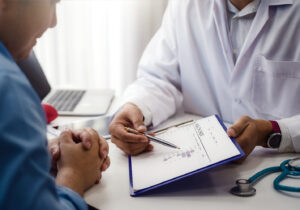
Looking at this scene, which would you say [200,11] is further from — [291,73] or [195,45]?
[291,73]

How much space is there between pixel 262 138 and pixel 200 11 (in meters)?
0.58

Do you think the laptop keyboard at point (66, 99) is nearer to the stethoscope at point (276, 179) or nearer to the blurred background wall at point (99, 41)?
the blurred background wall at point (99, 41)

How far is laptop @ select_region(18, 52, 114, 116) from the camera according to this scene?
1.30 meters

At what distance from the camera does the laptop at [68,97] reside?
1.30m

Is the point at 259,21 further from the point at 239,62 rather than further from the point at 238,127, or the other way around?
the point at 238,127

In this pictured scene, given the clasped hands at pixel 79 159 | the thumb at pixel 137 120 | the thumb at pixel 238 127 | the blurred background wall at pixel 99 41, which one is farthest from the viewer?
the blurred background wall at pixel 99 41

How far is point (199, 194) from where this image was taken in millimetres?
716

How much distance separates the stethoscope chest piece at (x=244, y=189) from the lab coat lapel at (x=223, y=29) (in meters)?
0.56

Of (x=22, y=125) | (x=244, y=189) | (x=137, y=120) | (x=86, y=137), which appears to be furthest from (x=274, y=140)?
(x=22, y=125)

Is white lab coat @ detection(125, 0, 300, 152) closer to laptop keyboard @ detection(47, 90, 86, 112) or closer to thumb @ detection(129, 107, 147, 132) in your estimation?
thumb @ detection(129, 107, 147, 132)

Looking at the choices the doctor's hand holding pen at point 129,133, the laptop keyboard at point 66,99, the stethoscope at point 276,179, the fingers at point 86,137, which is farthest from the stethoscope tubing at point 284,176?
the laptop keyboard at point 66,99

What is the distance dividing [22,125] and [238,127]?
576 millimetres

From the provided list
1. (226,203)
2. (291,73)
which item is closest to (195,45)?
(291,73)

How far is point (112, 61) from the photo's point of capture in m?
2.15
